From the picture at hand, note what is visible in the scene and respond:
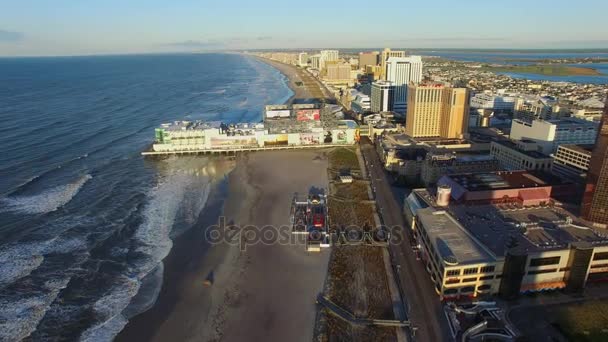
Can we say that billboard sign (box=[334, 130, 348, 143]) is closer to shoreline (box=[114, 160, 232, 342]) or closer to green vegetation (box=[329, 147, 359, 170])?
green vegetation (box=[329, 147, 359, 170])

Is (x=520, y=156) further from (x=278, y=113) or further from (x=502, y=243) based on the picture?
(x=278, y=113)

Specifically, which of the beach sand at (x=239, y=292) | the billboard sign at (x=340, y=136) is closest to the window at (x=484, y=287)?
the beach sand at (x=239, y=292)

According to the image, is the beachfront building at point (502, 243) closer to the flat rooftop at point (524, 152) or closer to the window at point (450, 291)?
the window at point (450, 291)

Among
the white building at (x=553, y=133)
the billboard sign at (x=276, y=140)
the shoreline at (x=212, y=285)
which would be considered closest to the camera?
the shoreline at (x=212, y=285)

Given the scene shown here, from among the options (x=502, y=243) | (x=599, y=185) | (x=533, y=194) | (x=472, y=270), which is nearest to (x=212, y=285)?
(x=472, y=270)

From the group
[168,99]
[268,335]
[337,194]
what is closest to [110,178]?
[337,194]

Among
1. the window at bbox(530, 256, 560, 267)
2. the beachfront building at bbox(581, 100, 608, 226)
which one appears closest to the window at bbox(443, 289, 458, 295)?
the window at bbox(530, 256, 560, 267)

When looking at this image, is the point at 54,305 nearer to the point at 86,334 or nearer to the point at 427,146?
the point at 86,334
